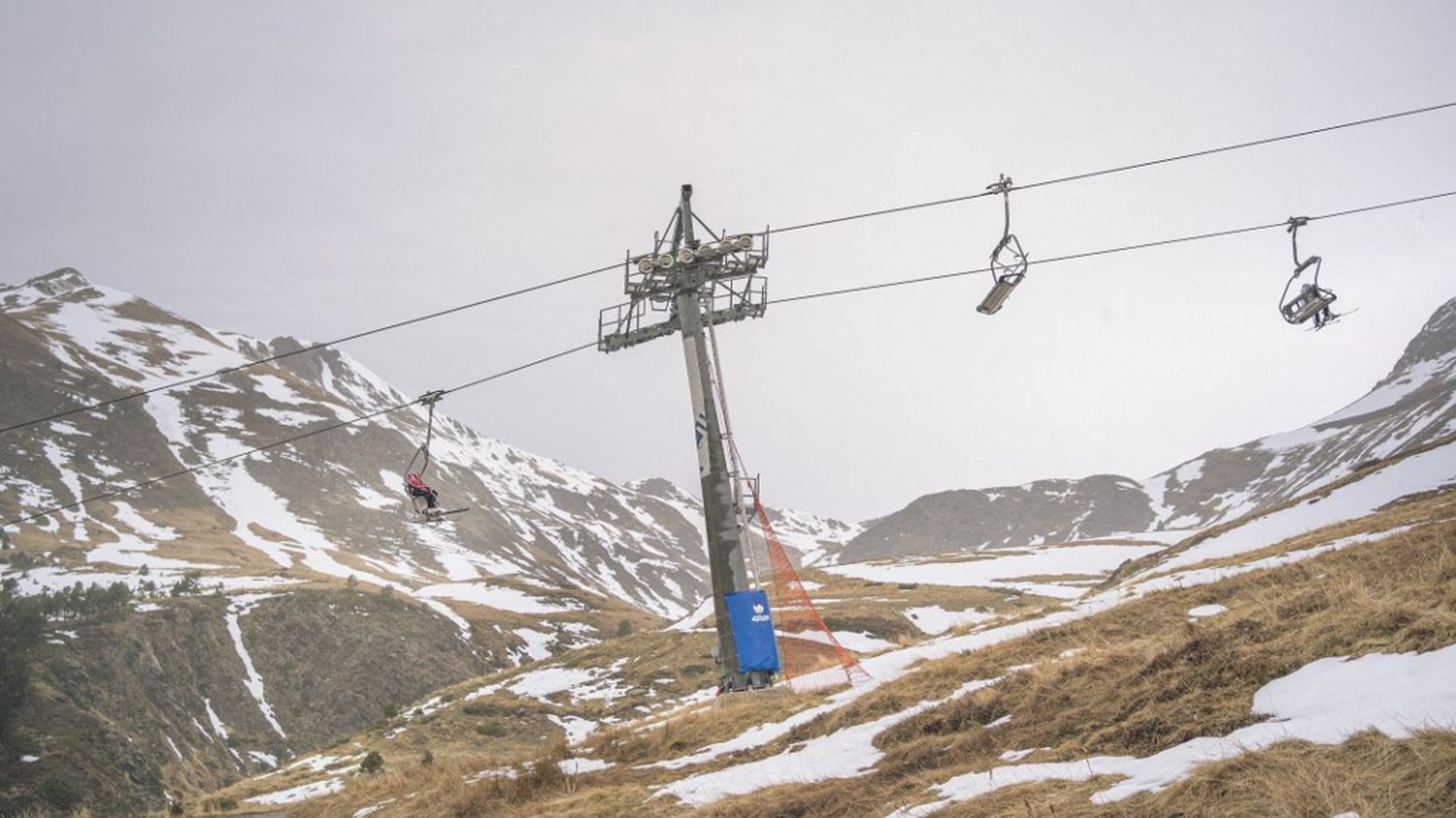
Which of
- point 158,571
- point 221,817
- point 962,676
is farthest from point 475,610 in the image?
point 962,676

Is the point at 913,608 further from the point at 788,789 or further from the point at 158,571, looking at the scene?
the point at 158,571

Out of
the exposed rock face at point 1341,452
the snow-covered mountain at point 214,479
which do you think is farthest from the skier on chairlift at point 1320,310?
the exposed rock face at point 1341,452

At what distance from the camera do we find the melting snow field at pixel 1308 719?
5613 millimetres

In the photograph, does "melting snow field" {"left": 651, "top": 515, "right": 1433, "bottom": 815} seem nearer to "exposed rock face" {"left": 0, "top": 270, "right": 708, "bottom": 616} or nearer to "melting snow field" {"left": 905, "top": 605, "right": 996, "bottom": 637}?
"melting snow field" {"left": 905, "top": 605, "right": 996, "bottom": 637}

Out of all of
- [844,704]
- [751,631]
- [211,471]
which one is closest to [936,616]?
[751,631]

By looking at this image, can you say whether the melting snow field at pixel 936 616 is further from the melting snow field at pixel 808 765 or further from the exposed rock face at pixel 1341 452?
the exposed rock face at pixel 1341 452

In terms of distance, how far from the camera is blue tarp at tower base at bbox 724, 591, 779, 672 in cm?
1794

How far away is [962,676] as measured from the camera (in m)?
12.6

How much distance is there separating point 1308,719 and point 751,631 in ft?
41.9

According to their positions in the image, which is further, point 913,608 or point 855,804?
point 913,608

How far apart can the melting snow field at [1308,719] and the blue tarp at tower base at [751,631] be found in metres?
10.6

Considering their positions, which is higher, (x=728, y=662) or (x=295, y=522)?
(x=295, y=522)

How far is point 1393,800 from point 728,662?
14.3m

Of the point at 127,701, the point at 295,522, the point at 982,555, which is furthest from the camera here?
the point at 295,522
